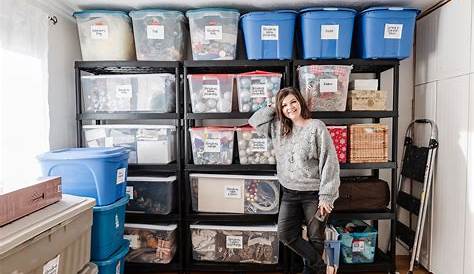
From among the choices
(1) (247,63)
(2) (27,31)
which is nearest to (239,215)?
(1) (247,63)

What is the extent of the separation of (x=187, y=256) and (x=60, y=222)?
3.74ft

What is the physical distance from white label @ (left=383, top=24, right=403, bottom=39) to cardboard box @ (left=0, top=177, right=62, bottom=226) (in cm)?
221

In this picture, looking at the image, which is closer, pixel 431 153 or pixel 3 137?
pixel 3 137

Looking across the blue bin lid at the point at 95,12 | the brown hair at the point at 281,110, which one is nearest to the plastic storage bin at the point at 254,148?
the brown hair at the point at 281,110

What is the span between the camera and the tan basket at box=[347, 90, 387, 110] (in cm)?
228

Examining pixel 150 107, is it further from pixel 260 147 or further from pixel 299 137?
pixel 299 137

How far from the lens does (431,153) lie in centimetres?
230

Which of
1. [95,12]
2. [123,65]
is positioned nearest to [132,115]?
[123,65]

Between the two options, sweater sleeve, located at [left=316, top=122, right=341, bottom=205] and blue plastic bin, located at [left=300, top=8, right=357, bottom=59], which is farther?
blue plastic bin, located at [left=300, top=8, right=357, bottom=59]

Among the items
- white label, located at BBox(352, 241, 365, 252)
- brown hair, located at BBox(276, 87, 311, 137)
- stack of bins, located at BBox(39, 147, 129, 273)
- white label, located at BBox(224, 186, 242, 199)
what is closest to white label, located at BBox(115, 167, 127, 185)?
stack of bins, located at BBox(39, 147, 129, 273)

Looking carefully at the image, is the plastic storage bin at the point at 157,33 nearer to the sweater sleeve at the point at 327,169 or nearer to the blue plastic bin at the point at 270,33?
the blue plastic bin at the point at 270,33

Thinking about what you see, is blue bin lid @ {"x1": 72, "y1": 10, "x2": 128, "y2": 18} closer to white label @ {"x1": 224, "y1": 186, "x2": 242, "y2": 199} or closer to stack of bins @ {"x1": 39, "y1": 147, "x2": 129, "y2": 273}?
stack of bins @ {"x1": 39, "y1": 147, "x2": 129, "y2": 273}

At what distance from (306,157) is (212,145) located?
2.24 ft

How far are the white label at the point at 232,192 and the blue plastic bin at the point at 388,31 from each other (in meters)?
1.32
